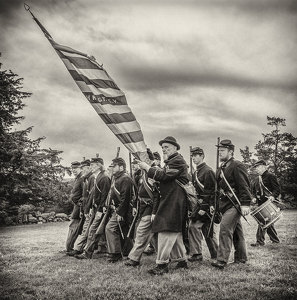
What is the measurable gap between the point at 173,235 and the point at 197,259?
55.0 inches

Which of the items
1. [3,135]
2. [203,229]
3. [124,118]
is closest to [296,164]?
[3,135]

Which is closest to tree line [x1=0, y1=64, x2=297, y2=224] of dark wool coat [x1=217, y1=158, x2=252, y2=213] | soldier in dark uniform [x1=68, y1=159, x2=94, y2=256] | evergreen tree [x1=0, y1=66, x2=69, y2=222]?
evergreen tree [x1=0, y1=66, x2=69, y2=222]

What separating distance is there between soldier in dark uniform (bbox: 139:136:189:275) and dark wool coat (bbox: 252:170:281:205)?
4.40 metres

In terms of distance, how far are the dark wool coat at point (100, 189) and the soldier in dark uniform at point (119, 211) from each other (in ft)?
1.41

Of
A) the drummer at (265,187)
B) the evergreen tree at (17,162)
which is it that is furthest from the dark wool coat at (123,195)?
the evergreen tree at (17,162)

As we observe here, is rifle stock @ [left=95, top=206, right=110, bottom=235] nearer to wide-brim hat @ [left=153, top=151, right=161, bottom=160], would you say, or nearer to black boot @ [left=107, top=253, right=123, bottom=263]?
black boot @ [left=107, top=253, right=123, bottom=263]

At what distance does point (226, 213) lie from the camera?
7.02 meters

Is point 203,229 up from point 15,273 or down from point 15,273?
up

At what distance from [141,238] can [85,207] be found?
8.54 ft

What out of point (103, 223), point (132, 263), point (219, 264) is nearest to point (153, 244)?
point (103, 223)

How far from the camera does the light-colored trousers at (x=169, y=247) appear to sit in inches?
257

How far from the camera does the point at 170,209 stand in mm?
6777

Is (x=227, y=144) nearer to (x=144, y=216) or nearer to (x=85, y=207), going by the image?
(x=144, y=216)

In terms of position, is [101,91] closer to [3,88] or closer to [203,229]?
[203,229]
